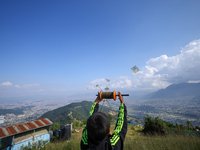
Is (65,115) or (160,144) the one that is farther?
(65,115)

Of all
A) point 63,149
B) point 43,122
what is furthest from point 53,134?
point 63,149

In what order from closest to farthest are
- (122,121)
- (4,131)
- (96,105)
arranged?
(122,121), (96,105), (4,131)

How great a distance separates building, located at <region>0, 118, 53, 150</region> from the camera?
856 cm

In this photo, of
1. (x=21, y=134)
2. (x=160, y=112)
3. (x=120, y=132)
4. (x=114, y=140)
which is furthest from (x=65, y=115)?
(x=114, y=140)

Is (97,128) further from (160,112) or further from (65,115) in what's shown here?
(160,112)

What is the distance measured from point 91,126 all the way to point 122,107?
866 millimetres

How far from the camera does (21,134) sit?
372 inches

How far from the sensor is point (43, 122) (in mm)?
11844

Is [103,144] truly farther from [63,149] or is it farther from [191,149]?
[191,149]

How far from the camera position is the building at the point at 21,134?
8.56 metres

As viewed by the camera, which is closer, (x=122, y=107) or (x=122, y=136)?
(x=122, y=136)

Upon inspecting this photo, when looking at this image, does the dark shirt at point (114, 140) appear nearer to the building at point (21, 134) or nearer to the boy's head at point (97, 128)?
the boy's head at point (97, 128)

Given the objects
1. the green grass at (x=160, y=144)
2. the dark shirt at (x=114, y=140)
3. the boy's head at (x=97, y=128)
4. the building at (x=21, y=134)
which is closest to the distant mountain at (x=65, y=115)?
the building at (x=21, y=134)

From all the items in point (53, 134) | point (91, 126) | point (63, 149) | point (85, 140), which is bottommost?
point (53, 134)
